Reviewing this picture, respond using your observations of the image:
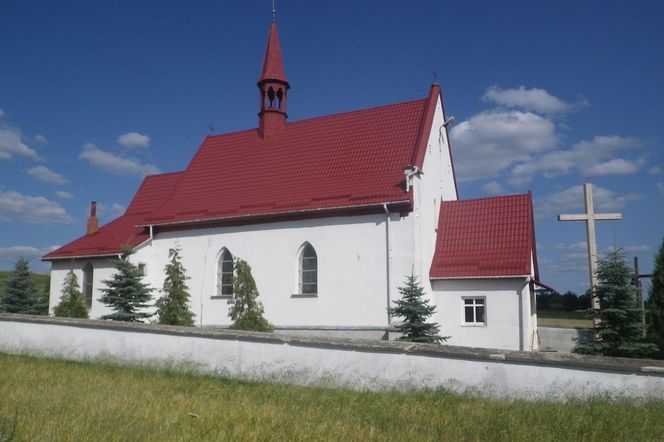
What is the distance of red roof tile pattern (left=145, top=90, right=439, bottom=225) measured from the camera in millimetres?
17828

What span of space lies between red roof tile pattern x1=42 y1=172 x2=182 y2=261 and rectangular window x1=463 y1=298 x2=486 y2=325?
11399 millimetres

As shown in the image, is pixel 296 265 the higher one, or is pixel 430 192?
pixel 430 192

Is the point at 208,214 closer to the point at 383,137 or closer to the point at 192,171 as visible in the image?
the point at 192,171

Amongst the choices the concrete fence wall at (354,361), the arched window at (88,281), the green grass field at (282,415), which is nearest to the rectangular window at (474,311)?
the concrete fence wall at (354,361)

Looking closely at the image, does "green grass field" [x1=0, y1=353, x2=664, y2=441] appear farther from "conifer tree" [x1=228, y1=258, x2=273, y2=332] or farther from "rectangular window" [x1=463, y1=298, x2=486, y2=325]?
"rectangular window" [x1=463, y1=298, x2=486, y2=325]

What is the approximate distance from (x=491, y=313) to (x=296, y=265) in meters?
5.98

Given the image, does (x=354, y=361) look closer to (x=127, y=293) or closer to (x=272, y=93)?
(x=127, y=293)

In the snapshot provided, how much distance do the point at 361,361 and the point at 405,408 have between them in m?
1.86

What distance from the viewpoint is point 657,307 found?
480 inches

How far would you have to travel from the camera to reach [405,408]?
7.04 m

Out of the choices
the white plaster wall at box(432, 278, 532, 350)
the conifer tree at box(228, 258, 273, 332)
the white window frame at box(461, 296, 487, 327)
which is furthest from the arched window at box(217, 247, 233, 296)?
the white window frame at box(461, 296, 487, 327)

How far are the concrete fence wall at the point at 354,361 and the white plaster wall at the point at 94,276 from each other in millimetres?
8598

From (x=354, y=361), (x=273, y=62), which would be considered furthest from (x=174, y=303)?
(x=273, y=62)

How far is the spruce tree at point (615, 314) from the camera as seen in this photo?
12023 millimetres
